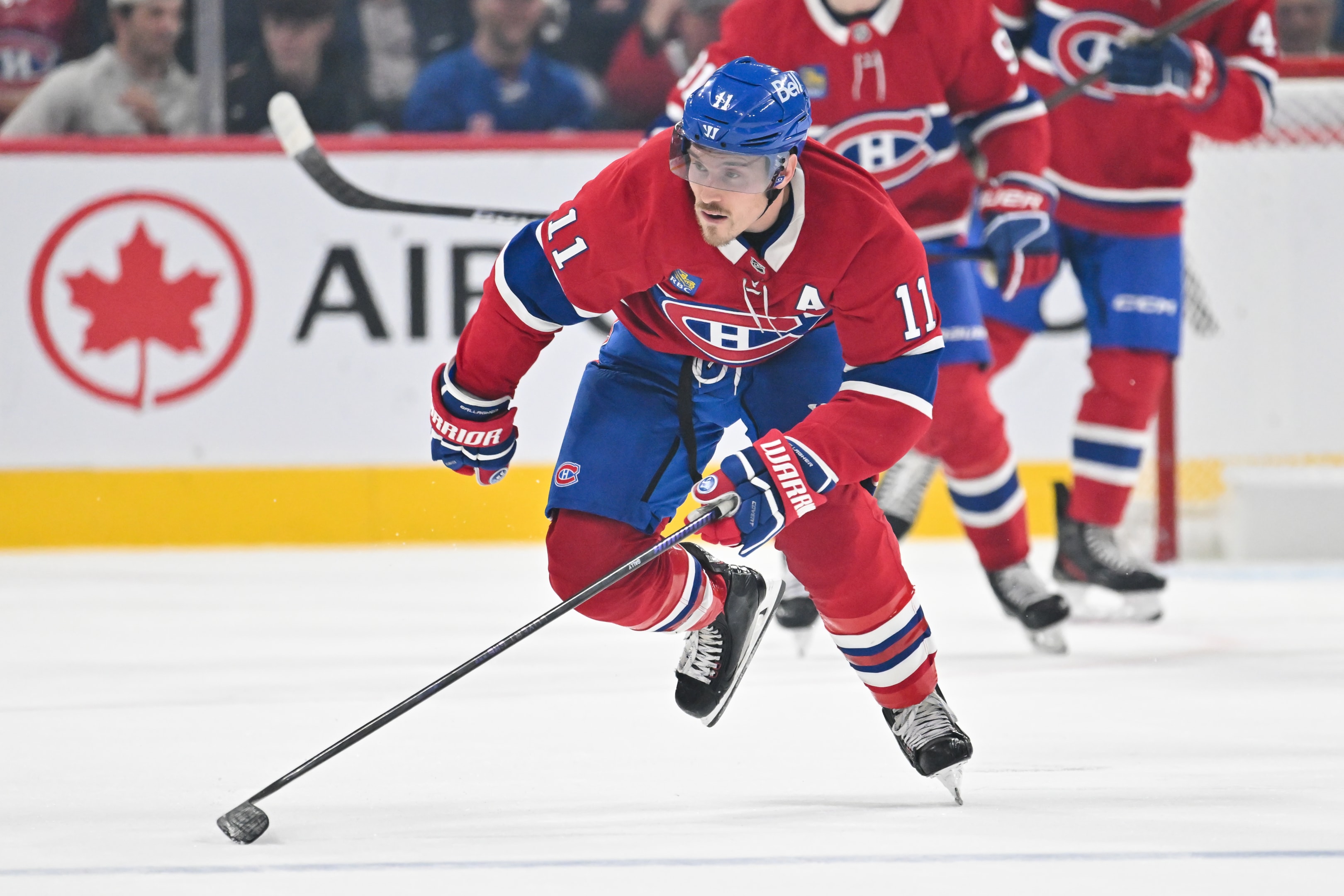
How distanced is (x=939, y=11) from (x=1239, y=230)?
1.85 metres

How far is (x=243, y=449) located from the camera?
502cm

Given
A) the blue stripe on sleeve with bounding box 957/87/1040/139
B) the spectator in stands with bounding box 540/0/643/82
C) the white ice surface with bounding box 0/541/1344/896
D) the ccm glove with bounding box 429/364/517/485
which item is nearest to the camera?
the white ice surface with bounding box 0/541/1344/896

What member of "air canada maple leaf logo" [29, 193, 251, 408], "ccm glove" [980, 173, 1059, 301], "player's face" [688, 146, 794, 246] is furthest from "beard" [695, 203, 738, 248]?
"air canada maple leaf logo" [29, 193, 251, 408]

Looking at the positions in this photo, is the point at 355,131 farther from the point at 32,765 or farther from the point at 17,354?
the point at 32,765

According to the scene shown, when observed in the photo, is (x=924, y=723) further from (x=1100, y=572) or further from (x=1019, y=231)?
(x=1100, y=572)

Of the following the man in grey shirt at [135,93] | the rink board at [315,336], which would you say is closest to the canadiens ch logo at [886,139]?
the rink board at [315,336]

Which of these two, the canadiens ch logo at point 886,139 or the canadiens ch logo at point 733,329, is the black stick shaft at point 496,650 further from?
the canadiens ch logo at point 886,139

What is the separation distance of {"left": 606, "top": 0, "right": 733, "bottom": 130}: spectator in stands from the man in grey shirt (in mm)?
1143

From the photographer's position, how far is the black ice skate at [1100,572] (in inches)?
150

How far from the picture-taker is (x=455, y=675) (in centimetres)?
220

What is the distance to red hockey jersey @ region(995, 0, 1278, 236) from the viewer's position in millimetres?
3801

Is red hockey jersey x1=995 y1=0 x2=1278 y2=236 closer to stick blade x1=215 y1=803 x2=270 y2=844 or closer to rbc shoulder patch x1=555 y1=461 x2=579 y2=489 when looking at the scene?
rbc shoulder patch x1=555 y1=461 x2=579 y2=489

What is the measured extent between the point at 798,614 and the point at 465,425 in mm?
1275

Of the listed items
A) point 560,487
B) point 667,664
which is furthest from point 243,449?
point 560,487
